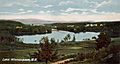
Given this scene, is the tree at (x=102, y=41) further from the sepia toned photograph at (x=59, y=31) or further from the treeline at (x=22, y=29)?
the treeline at (x=22, y=29)

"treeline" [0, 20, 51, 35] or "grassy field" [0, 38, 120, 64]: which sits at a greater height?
"treeline" [0, 20, 51, 35]

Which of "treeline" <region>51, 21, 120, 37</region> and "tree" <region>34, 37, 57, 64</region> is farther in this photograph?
"treeline" <region>51, 21, 120, 37</region>

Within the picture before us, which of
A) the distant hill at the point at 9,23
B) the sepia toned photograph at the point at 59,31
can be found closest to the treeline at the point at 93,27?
the sepia toned photograph at the point at 59,31

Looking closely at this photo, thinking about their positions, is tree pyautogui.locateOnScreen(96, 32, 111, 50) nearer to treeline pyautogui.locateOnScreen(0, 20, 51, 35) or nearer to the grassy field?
the grassy field

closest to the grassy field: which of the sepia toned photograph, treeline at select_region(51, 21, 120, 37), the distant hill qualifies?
the sepia toned photograph

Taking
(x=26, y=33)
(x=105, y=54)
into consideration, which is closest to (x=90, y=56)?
(x=105, y=54)

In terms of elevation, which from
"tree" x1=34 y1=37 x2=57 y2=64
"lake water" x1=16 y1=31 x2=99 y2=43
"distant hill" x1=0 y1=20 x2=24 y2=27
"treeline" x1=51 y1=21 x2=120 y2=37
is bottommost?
"tree" x1=34 y1=37 x2=57 y2=64

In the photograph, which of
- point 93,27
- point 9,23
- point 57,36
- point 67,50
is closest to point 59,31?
point 57,36

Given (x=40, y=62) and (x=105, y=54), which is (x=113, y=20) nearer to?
(x=105, y=54)
